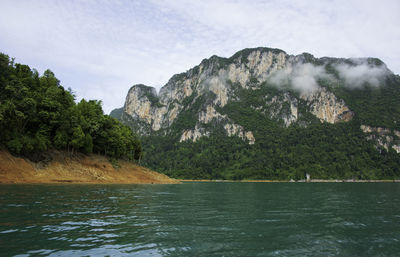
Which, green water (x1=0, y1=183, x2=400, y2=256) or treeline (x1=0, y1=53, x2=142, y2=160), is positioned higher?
treeline (x1=0, y1=53, x2=142, y2=160)

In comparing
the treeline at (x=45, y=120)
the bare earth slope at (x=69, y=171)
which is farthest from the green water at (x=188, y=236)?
the treeline at (x=45, y=120)

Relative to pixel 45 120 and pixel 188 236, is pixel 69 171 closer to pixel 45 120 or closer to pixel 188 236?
pixel 45 120

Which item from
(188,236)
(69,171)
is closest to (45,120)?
(69,171)

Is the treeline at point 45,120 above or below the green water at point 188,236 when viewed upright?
above

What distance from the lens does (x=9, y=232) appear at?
36.8 ft

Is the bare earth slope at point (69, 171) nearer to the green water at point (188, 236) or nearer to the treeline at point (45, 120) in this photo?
the treeline at point (45, 120)

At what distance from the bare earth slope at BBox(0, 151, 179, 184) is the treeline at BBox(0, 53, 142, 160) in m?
2.97

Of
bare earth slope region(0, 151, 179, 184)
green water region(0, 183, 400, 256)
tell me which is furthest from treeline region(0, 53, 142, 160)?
green water region(0, 183, 400, 256)

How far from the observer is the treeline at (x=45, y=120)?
50.8 metres

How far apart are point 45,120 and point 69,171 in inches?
533

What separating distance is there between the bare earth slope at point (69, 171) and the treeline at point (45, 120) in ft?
9.76

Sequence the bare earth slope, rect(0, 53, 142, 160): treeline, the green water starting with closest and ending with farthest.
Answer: the green water
the bare earth slope
rect(0, 53, 142, 160): treeline

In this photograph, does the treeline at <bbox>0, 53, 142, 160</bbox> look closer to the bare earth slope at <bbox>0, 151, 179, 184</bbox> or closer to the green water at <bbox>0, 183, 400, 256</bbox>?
the bare earth slope at <bbox>0, 151, 179, 184</bbox>

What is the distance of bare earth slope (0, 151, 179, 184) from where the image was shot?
4750 cm
